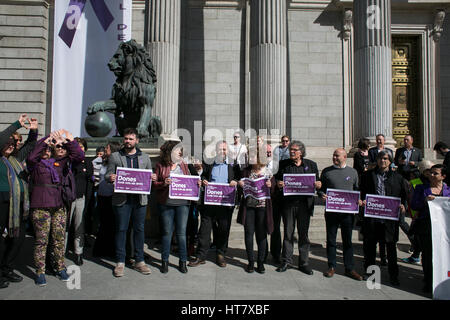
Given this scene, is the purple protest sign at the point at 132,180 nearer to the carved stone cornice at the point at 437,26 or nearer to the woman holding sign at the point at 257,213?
the woman holding sign at the point at 257,213

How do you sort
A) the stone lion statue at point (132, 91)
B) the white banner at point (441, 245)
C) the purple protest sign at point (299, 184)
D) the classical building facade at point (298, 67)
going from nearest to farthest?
the white banner at point (441, 245) → the purple protest sign at point (299, 184) → the stone lion statue at point (132, 91) → the classical building facade at point (298, 67)

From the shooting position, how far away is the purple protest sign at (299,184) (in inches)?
219

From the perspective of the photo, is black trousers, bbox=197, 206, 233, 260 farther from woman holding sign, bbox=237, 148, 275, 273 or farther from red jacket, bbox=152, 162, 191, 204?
red jacket, bbox=152, 162, 191, 204

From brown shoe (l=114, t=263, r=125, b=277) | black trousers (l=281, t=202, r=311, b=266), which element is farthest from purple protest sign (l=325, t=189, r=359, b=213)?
brown shoe (l=114, t=263, r=125, b=277)

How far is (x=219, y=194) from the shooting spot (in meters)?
5.82

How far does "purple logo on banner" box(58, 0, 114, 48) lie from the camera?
14000 mm

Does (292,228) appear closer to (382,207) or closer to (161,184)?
(382,207)

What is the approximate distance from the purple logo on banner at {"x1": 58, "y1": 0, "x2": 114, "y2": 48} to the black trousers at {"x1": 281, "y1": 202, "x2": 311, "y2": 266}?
39.8 ft

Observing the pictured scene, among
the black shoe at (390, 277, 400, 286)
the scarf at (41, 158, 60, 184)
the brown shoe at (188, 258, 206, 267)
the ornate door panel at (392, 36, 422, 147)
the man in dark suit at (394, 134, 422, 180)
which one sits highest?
the ornate door panel at (392, 36, 422, 147)

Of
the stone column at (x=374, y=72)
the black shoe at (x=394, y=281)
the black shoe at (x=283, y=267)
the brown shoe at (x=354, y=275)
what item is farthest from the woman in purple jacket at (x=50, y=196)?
the stone column at (x=374, y=72)

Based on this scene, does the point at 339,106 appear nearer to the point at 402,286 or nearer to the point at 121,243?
the point at 402,286

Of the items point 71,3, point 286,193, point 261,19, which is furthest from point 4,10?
point 286,193

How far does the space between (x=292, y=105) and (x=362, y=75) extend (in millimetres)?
3597

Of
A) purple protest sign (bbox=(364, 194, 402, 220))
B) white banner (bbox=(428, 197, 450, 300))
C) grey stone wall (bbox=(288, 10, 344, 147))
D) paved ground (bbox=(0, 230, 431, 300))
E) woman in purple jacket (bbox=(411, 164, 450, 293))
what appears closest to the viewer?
paved ground (bbox=(0, 230, 431, 300))
